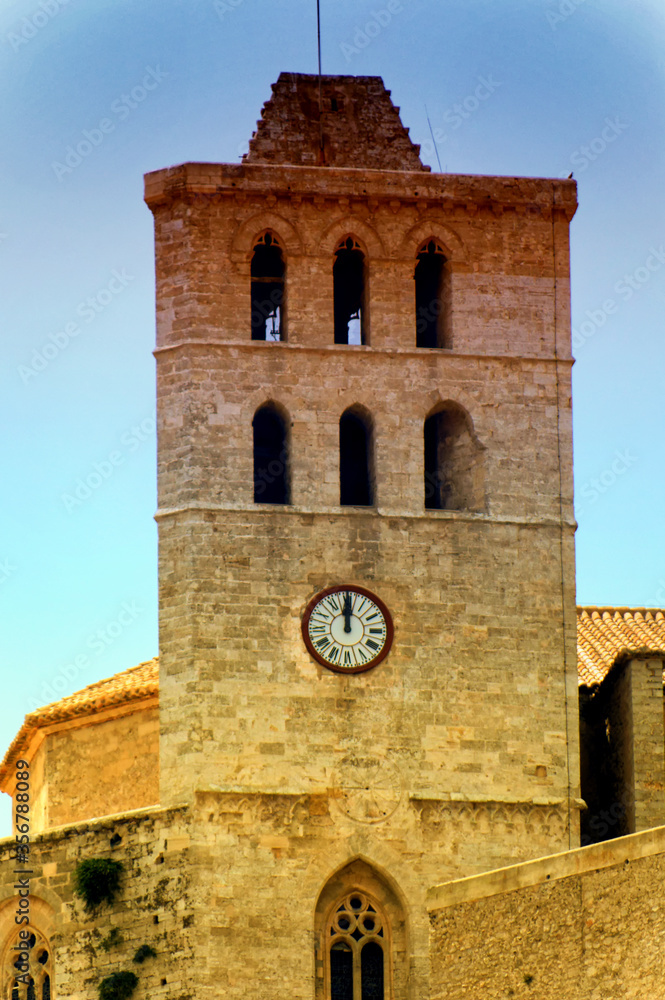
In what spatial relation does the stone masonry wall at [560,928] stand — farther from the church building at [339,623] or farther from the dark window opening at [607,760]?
the dark window opening at [607,760]

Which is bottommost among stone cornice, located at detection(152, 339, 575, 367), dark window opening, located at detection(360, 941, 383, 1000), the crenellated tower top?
dark window opening, located at detection(360, 941, 383, 1000)

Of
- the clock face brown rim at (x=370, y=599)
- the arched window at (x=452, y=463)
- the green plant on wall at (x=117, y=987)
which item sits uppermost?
the arched window at (x=452, y=463)

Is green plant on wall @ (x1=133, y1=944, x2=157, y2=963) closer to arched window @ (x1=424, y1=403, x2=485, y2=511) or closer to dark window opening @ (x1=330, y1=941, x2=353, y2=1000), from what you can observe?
dark window opening @ (x1=330, y1=941, x2=353, y2=1000)

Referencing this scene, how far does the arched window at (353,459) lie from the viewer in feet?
128

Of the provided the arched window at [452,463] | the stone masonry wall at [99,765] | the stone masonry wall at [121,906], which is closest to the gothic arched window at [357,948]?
the stone masonry wall at [121,906]

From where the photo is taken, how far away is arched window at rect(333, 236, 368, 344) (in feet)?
129

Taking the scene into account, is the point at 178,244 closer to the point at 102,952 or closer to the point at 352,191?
the point at 352,191

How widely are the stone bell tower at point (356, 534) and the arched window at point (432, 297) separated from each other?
0.04 m

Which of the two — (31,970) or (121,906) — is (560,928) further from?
(31,970)

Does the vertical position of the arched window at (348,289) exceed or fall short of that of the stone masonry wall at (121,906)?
it exceeds it

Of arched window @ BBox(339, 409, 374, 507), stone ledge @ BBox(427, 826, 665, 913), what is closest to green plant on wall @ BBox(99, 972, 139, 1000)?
stone ledge @ BBox(427, 826, 665, 913)

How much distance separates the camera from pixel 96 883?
116 feet

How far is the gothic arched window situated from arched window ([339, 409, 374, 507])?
596 cm

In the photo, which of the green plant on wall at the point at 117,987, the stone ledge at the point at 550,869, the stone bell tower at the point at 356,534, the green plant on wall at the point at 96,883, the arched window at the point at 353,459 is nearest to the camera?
the stone ledge at the point at 550,869
